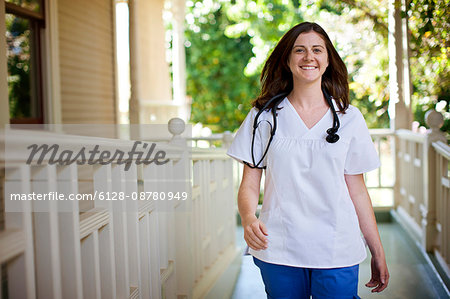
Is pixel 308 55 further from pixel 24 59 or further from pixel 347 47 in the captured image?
pixel 347 47

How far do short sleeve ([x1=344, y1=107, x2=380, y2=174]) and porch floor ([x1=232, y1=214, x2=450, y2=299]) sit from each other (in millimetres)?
1831

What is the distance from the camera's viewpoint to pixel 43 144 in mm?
1162

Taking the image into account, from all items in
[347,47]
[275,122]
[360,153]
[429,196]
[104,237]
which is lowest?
[429,196]

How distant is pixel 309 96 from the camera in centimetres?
164

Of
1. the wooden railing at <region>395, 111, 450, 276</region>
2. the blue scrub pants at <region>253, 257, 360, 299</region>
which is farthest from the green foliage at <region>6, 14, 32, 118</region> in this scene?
the wooden railing at <region>395, 111, 450, 276</region>

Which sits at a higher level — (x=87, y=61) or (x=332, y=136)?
(x=87, y=61)

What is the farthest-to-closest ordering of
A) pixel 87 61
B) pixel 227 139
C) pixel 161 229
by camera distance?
pixel 87 61 < pixel 227 139 < pixel 161 229

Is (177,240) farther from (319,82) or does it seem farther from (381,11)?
(381,11)

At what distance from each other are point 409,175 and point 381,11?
226 centimetres

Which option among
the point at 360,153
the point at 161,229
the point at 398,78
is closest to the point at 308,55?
the point at 360,153

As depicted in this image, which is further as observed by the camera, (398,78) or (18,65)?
(398,78)

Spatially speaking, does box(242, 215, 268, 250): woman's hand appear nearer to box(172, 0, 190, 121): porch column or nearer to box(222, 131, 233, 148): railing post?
box(222, 131, 233, 148): railing post

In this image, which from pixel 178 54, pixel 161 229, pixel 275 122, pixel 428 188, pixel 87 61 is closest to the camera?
pixel 275 122

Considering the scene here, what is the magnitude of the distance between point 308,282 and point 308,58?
73 cm
